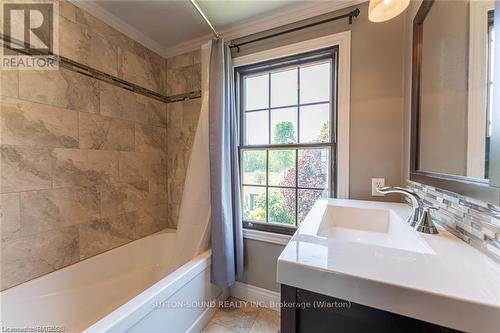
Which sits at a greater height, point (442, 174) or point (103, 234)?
point (442, 174)

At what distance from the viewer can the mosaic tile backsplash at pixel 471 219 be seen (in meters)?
0.52

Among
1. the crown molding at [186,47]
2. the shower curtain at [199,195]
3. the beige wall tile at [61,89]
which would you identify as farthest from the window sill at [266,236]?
the crown molding at [186,47]

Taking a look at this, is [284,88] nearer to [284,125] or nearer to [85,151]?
[284,125]

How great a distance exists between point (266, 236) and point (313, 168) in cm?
67

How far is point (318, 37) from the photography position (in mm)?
1429

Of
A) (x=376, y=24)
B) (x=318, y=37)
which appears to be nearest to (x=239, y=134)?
(x=318, y=37)

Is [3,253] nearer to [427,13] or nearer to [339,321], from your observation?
[339,321]

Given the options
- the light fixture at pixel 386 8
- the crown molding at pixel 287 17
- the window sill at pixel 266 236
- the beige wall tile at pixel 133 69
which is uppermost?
the crown molding at pixel 287 17

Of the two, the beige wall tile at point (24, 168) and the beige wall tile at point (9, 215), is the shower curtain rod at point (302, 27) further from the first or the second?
the beige wall tile at point (9, 215)

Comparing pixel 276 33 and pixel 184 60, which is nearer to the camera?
pixel 276 33

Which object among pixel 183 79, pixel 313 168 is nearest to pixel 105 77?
pixel 183 79

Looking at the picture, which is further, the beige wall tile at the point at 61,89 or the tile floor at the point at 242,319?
the tile floor at the point at 242,319

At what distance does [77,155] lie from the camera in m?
1.40

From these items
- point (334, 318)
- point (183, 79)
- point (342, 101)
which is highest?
point (183, 79)
